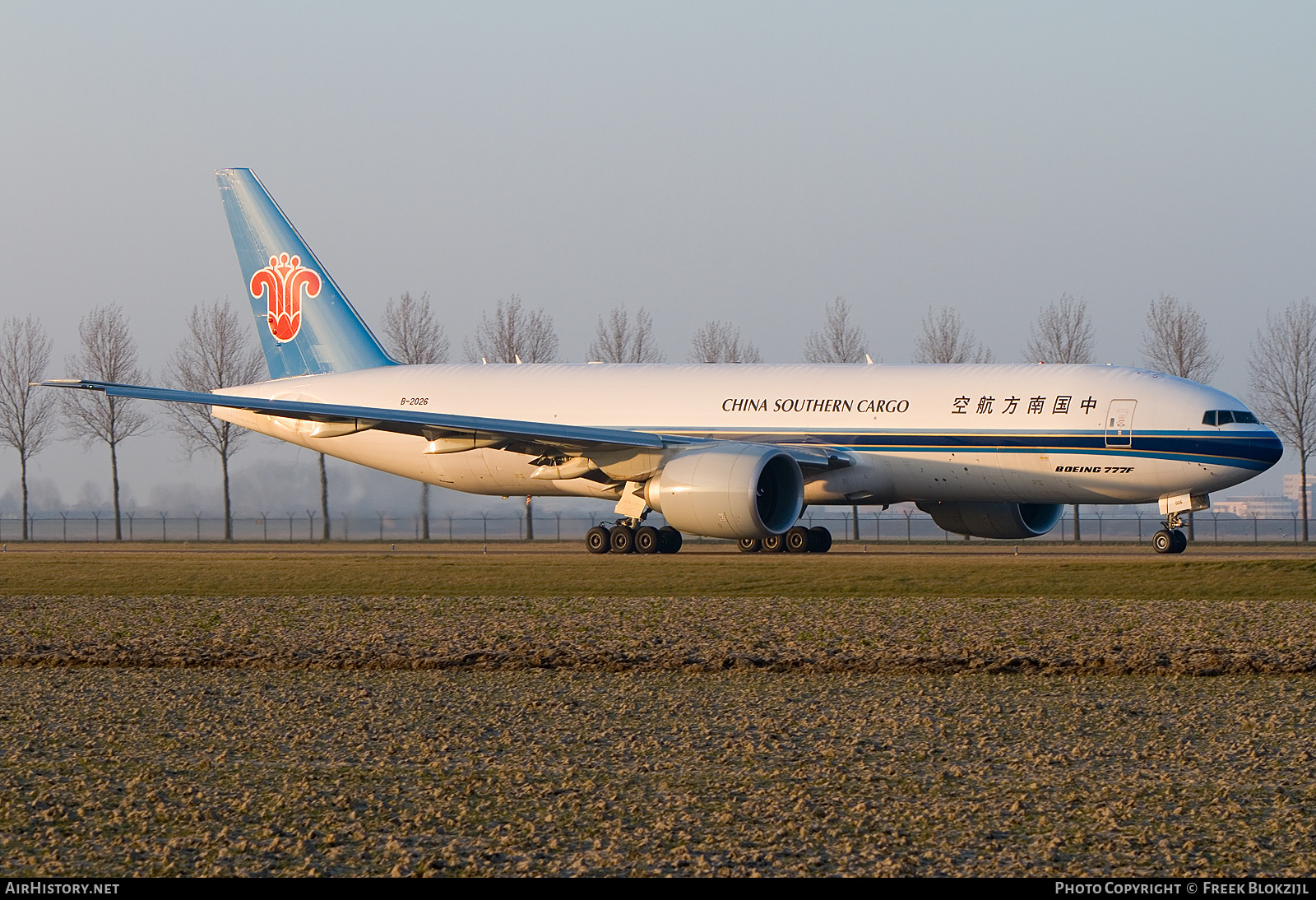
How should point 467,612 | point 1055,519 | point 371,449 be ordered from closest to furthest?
point 467,612
point 1055,519
point 371,449

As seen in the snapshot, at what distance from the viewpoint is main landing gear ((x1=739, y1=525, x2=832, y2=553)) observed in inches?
1111

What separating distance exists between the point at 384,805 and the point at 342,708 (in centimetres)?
315

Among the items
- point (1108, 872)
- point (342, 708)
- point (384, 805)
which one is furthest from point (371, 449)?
point (1108, 872)

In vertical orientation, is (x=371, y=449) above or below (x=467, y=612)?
above

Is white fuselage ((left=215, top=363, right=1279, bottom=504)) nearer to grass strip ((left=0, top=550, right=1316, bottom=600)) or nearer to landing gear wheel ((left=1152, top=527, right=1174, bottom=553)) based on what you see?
landing gear wheel ((left=1152, top=527, right=1174, bottom=553))

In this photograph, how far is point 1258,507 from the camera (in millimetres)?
143875

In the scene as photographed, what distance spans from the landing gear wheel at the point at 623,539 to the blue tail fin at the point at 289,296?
890cm

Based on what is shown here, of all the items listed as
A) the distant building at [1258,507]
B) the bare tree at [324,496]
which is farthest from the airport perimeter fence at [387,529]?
the distant building at [1258,507]

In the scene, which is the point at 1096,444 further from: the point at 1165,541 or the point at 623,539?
the point at 623,539

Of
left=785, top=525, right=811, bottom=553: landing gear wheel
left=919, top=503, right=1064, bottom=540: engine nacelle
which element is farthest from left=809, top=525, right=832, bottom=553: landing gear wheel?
left=919, top=503, right=1064, bottom=540: engine nacelle

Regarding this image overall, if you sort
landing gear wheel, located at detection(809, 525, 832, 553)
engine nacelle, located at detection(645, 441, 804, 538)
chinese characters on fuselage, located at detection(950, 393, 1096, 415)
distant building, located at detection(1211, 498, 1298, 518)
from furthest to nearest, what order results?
distant building, located at detection(1211, 498, 1298, 518) → landing gear wheel, located at detection(809, 525, 832, 553) → chinese characters on fuselage, located at detection(950, 393, 1096, 415) → engine nacelle, located at detection(645, 441, 804, 538)

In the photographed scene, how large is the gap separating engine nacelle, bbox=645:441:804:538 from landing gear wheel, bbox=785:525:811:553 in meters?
2.25

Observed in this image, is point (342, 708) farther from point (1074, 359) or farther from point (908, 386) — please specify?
point (1074, 359)

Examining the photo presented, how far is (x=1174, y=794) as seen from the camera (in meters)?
7.12
